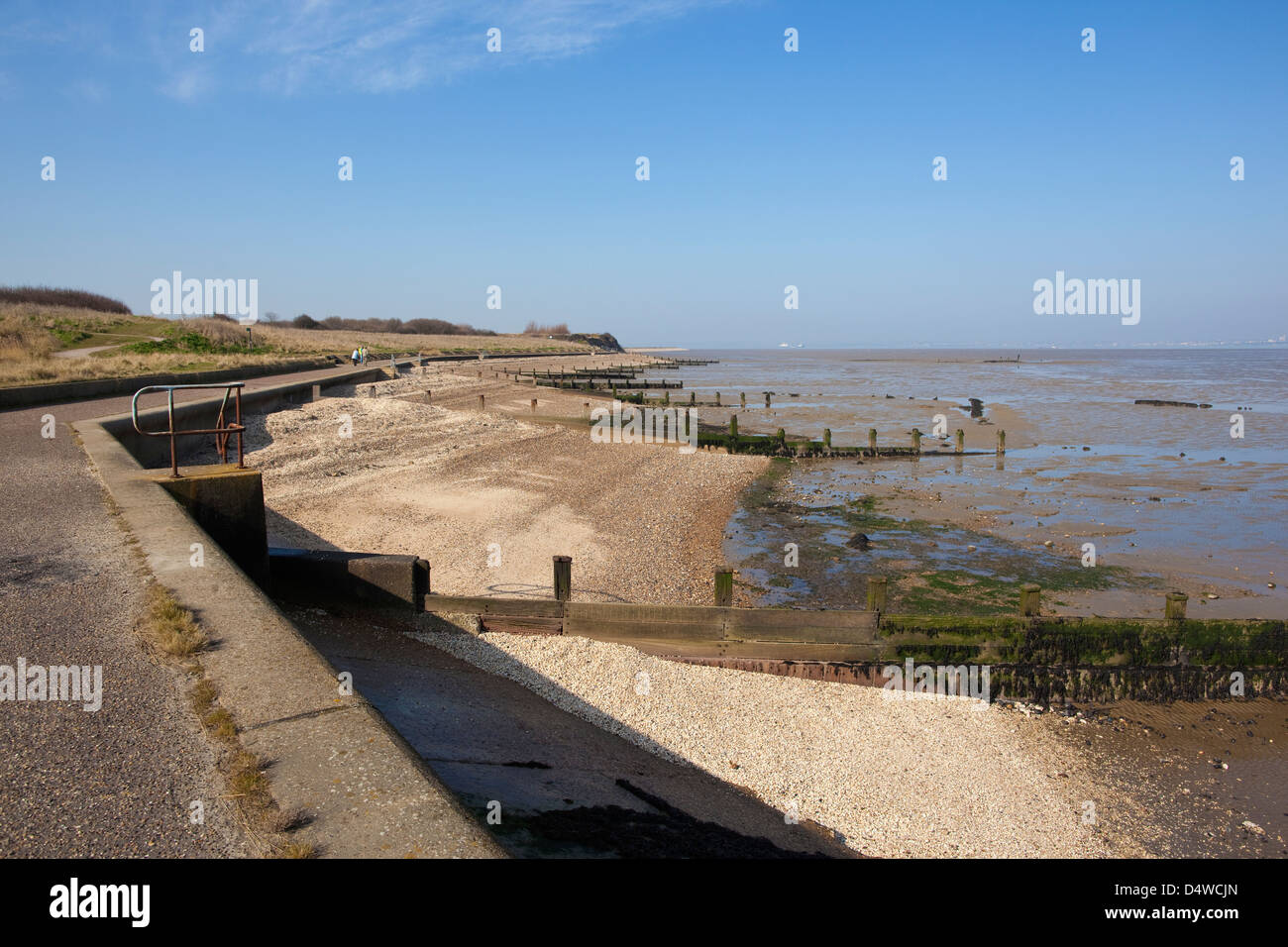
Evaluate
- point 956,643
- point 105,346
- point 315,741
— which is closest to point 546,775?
point 315,741

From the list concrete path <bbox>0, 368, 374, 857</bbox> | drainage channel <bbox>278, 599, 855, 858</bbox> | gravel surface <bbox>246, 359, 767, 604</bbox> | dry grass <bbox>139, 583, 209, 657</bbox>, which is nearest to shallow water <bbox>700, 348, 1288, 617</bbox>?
gravel surface <bbox>246, 359, 767, 604</bbox>

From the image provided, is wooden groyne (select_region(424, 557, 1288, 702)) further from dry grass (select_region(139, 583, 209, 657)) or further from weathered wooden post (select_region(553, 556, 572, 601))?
dry grass (select_region(139, 583, 209, 657))

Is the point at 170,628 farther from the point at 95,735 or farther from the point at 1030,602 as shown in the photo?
the point at 1030,602

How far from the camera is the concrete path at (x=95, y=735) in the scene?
3338mm

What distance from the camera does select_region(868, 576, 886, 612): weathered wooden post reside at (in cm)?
960

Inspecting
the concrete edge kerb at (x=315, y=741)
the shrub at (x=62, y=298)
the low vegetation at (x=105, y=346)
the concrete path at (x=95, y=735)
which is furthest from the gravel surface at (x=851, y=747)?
the shrub at (x=62, y=298)

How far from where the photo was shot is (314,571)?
9.16m

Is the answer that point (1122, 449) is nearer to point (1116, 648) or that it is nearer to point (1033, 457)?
point (1033, 457)

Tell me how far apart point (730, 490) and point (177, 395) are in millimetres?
15882

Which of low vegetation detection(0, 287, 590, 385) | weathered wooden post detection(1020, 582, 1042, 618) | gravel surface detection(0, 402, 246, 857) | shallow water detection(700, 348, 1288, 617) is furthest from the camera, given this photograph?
low vegetation detection(0, 287, 590, 385)

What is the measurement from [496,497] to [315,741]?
14.7 metres

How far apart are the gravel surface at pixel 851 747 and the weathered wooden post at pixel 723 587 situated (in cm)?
81

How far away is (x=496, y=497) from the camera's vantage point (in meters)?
18.6
